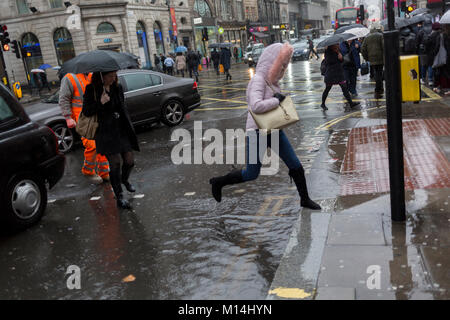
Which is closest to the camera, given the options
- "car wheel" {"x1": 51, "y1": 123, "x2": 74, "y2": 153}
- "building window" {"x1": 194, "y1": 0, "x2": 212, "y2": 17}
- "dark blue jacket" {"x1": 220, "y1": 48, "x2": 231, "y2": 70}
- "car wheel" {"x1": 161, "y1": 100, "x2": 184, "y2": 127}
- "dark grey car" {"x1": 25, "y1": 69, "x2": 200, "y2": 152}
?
"car wheel" {"x1": 51, "y1": 123, "x2": 74, "y2": 153}

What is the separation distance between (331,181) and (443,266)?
97.2 inches

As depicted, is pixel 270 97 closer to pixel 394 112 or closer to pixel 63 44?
pixel 394 112

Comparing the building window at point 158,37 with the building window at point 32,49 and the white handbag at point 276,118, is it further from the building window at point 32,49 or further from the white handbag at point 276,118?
the white handbag at point 276,118

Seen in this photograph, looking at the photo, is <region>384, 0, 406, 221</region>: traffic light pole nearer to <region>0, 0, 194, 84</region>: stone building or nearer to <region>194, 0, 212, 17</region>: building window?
<region>0, 0, 194, 84</region>: stone building

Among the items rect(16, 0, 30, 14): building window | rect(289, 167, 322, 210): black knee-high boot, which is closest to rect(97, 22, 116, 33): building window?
rect(16, 0, 30, 14): building window

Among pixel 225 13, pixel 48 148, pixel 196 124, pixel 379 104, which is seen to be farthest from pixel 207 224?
pixel 225 13

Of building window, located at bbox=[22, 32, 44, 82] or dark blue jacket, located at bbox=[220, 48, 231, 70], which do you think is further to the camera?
building window, located at bbox=[22, 32, 44, 82]

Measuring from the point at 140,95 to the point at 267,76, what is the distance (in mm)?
6819

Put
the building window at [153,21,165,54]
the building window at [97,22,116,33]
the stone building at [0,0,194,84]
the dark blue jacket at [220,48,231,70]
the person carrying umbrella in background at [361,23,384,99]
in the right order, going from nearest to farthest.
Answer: the person carrying umbrella in background at [361,23,384,99], the dark blue jacket at [220,48,231,70], the stone building at [0,0,194,84], the building window at [97,22,116,33], the building window at [153,21,165,54]

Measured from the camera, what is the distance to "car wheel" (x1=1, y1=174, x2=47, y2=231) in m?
4.95

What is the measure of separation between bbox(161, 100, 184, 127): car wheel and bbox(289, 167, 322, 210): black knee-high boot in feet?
23.1

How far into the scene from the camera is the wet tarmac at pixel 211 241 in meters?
3.51

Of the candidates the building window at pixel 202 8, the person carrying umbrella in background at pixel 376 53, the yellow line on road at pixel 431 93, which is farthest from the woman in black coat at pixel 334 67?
the building window at pixel 202 8
